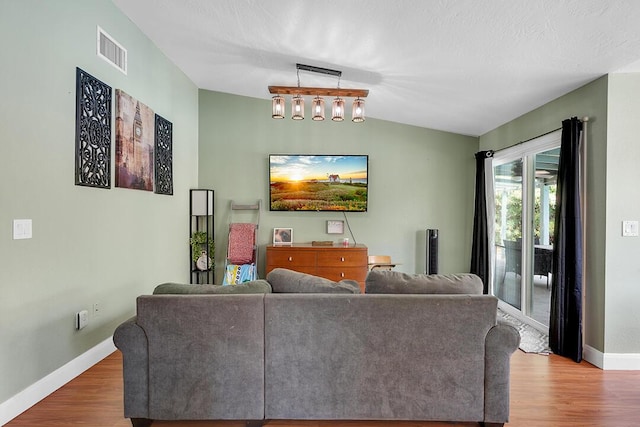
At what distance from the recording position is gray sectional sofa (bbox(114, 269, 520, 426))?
6.40 ft

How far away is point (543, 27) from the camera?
2.36 metres

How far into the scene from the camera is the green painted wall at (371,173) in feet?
17.1

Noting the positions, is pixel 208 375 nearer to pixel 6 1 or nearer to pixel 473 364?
pixel 473 364

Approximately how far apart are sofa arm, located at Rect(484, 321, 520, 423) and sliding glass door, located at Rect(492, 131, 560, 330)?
→ 2.14m

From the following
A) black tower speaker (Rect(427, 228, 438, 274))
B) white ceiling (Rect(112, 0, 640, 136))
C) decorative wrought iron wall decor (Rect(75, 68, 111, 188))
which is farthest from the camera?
black tower speaker (Rect(427, 228, 438, 274))

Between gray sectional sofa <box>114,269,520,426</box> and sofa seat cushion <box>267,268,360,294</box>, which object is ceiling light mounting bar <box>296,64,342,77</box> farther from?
gray sectional sofa <box>114,269,520,426</box>

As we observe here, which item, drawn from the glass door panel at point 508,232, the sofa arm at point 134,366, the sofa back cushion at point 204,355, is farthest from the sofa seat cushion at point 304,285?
the glass door panel at point 508,232

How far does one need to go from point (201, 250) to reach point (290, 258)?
1.20m

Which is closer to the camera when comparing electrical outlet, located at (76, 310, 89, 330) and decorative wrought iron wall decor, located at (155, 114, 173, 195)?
electrical outlet, located at (76, 310, 89, 330)

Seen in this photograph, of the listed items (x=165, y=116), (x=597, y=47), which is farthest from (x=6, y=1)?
(x=597, y=47)

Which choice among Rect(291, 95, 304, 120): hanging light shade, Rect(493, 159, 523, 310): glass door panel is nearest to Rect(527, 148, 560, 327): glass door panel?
Rect(493, 159, 523, 310): glass door panel

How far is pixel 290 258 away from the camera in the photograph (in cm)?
476

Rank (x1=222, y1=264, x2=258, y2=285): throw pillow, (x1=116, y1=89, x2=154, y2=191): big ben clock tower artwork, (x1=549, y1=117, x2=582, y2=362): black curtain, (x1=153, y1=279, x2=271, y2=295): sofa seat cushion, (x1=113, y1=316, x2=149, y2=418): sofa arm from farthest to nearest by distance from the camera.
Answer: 1. (x1=222, y1=264, x2=258, y2=285): throw pillow
2. (x1=116, y1=89, x2=154, y2=191): big ben clock tower artwork
3. (x1=549, y1=117, x2=582, y2=362): black curtain
4. (x1=153, y1=279, x2=271, y2=295): sofa seat cushion
5. (x1=113, y1=316, x2=149, y2=418): sofa arm

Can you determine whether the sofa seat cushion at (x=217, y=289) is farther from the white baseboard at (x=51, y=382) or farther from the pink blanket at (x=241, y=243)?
the pink blanket at (x=241, y=243)
